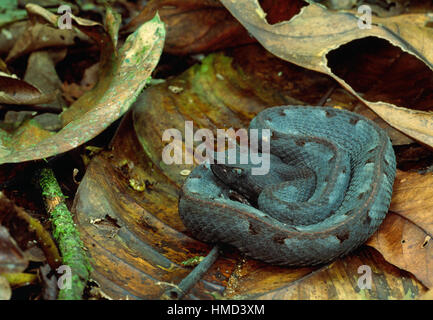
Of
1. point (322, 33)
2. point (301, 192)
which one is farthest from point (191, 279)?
point (322, 33)

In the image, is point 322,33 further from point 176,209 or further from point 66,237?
point 66,237

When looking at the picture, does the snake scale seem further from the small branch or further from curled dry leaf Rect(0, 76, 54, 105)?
curled dry leaf Rect(0, 76, 54, 105)

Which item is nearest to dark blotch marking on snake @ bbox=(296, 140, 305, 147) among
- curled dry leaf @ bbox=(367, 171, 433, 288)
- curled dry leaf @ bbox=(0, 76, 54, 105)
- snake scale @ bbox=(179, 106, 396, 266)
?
snake scale @ bbox=(179, 106, 396, 266)

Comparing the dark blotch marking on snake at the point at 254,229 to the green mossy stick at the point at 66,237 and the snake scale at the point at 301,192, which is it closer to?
the snake scale at the point at 301,192

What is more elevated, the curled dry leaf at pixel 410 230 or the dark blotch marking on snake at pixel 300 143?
the curled dry leaf at pixel 410 230

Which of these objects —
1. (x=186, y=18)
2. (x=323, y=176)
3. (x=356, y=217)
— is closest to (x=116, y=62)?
(x=186, y=18)

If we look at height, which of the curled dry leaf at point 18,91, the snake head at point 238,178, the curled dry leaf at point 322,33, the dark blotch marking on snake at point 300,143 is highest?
the curled dry leaf at point 322,33

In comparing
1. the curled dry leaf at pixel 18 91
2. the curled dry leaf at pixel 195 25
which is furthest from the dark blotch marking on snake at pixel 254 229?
the curled dry leaf at pixel 195 25
